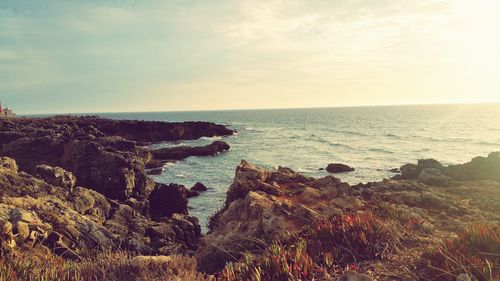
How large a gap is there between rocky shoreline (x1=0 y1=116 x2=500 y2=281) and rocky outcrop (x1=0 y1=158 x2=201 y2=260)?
2.0 inches

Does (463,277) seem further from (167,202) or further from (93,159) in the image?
(93,159)

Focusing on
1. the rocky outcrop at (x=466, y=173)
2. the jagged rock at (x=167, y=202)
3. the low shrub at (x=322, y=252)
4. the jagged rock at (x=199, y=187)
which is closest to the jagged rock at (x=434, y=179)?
the rocky outcrop at (x=466, y=173)

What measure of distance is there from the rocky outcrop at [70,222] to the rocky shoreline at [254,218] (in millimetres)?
50

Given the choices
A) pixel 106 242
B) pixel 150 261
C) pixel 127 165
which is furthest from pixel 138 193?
pixel 150 261

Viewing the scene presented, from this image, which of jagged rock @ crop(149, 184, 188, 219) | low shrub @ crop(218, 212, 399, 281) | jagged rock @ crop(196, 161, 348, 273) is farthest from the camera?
jagged rock @ crop(149, 184, 188, 219)

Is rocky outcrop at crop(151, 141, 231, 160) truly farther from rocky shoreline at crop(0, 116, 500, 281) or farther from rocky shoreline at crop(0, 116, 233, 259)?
rocky shoreline at crop(0, 116, 500, 281)

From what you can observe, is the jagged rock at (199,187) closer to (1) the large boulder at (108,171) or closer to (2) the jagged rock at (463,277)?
(1) the large boulder at (108,171)

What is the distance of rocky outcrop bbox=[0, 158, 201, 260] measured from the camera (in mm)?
8297

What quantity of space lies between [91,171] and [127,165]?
2364mm

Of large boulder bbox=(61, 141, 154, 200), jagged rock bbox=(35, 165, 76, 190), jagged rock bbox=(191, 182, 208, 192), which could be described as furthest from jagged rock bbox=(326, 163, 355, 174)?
jagged rock bbox=(35, 165, 76, 190)

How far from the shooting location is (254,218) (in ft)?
36.6

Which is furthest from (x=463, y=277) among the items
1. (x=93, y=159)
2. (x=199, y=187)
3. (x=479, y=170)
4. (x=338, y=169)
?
(x=338, y=169)

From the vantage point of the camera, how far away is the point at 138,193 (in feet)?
79.2

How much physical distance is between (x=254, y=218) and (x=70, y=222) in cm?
563
